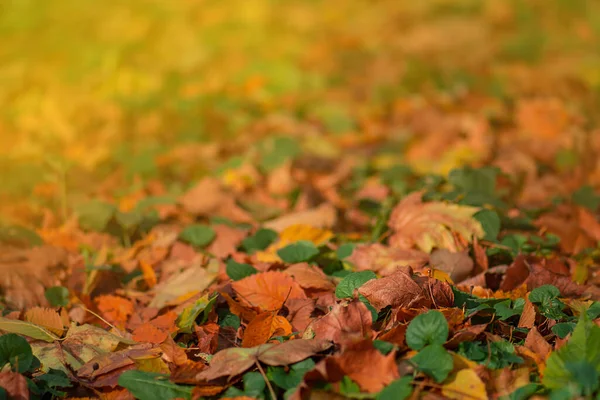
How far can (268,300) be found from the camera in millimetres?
1678

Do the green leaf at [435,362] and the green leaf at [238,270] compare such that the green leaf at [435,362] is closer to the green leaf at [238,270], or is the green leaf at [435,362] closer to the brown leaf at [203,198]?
the green leaf at [238,270]

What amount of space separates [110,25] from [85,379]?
10.8 ft

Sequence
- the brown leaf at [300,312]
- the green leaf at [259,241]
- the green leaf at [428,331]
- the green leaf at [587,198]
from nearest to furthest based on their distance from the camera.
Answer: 1. the green leaf at [428,331]
2. the brown leaf at [300,312]
3. the green leaf at [259,241]
4. the green leaf at [587,198]

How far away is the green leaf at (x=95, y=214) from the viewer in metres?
2.26

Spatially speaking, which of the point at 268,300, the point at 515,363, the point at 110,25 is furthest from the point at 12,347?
the point at 110,25

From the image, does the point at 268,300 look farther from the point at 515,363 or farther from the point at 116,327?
the point at 515,363

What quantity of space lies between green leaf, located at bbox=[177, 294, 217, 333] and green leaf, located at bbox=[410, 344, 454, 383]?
20.0 inches

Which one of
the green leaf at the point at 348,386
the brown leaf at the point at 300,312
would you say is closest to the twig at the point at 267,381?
the green leaf at the point at 348,386

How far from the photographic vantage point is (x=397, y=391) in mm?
1250

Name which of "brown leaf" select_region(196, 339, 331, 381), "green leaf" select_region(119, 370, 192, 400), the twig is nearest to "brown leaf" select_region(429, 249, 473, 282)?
"brown leaf" select_region(196, 339, 331, 381)

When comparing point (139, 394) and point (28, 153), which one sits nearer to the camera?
point (139, 394)

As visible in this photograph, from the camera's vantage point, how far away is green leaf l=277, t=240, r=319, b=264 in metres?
1.86

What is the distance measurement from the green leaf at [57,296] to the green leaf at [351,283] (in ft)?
2.67

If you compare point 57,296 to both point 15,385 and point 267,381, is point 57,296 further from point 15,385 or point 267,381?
point 267,381
